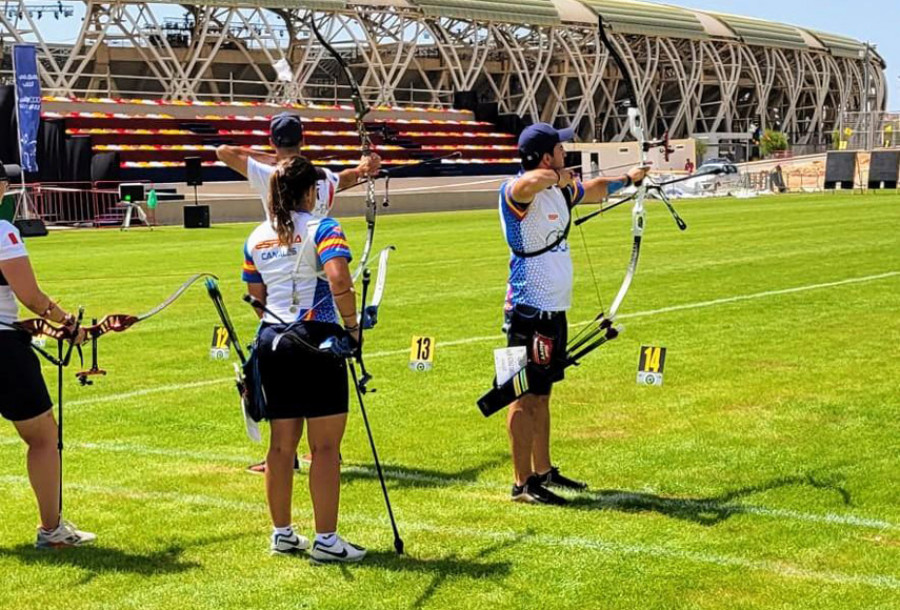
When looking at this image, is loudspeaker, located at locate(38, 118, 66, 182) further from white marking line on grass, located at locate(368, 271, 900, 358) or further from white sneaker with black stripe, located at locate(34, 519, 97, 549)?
white sneaker with black stripe, located at locate(34, 519, 97, 549)

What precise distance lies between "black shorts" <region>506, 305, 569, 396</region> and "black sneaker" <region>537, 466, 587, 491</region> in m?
0.56

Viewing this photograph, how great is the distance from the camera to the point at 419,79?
107875 mm

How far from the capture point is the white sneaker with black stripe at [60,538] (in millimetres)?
7547

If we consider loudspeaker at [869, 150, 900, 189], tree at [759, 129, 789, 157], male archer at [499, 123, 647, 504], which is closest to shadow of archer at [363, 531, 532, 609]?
male archer at [499, 123, 647, 504]

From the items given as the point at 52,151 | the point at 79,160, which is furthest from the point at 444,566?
the point at 52,151

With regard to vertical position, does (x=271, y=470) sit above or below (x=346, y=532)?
above

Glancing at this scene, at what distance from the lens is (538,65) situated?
10750 centimetres

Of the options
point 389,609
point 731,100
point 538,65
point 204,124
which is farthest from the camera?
point 731,100

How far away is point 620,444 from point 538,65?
99807 mm

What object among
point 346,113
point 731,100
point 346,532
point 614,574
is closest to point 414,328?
point 346,532

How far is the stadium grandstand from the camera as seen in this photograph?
6694 centimetres

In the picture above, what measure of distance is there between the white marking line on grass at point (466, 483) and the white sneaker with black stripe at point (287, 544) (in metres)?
1.76

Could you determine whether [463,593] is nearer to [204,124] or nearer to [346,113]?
[204,124]

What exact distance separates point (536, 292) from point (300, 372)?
1951 mm
